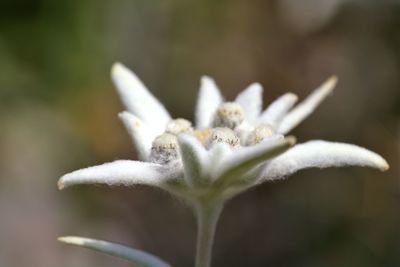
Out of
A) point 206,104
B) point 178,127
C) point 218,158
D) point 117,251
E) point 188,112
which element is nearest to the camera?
point 218,158

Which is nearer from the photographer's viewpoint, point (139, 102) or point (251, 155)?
point (251, 155)

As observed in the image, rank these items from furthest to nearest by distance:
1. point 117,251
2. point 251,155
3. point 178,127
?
point 178,127
point 117,251
point 251,155

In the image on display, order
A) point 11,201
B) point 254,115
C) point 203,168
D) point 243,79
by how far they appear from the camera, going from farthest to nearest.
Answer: point 243,79
point 11,201
point 254,115
point 203,168

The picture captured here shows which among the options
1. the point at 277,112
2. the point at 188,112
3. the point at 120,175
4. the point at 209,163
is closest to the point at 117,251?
the point at 120,175

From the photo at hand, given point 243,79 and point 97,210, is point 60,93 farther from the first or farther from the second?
point 243,79

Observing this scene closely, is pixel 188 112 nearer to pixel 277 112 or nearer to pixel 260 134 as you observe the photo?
pixel 277 112

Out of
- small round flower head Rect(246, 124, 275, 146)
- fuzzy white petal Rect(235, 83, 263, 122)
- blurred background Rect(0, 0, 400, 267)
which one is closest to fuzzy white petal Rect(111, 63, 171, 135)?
fuzzy white petal Rect(235, 83, 263, 122)

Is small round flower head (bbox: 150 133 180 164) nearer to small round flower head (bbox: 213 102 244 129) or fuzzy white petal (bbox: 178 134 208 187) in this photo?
fuzzy white petal (bbox: 178 134 208 187)

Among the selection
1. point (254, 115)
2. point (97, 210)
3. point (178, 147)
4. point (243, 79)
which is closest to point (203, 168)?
point (178, 147)
